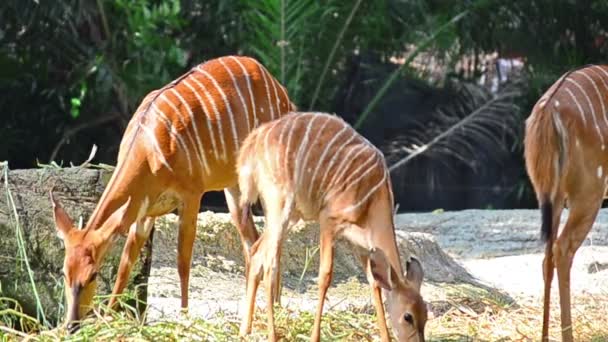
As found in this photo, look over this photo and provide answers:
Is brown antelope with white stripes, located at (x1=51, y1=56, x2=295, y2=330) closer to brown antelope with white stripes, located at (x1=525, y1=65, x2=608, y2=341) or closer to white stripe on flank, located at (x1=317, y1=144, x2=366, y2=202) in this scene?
white stripe on flank, located at (x1=317, y1=144, x2=366, y2=202)

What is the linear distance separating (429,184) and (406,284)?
301 inches

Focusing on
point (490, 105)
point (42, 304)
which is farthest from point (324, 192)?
point (490, 105)

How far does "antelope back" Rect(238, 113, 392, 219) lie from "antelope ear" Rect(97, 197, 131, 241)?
48 centimetres

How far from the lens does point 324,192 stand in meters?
4.31

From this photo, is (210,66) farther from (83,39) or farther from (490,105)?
(490,105)

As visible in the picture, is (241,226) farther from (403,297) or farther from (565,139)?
(565,139)

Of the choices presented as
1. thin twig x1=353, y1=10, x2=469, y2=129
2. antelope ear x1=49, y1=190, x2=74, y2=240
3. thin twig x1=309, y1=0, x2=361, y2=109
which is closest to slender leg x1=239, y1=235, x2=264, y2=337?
antelope ear x1=49, y1=190, x2=74, y2=240

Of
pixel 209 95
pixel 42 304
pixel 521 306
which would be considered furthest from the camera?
pixel 521 306

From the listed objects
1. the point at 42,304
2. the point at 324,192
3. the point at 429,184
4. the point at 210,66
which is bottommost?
the point at 429,184

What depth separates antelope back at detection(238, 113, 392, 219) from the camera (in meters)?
4.25

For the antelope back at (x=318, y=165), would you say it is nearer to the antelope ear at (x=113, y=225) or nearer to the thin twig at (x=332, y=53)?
the antelope ear at (x=113, y=225)

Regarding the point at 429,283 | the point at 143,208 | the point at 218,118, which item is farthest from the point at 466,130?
the point at 143,208

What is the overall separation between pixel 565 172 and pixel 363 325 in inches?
38.9

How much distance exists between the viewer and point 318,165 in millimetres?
4324
